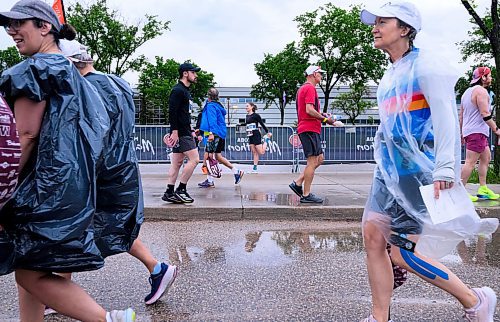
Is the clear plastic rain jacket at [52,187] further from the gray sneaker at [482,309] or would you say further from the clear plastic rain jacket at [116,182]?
the gray sneaker at [482,309]

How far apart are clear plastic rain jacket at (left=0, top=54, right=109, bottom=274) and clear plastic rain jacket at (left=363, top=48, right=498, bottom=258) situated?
156 cm

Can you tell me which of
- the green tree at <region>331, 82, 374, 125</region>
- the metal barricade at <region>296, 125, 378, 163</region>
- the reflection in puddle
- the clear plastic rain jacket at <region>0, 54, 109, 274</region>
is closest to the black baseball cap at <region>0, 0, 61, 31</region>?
the clear plastic rain jacket at <region>0, 54, 109, 274</region>

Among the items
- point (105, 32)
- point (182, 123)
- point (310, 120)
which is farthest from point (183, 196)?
point (105, 32)

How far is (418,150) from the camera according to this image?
2.61m

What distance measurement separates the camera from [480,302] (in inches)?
108

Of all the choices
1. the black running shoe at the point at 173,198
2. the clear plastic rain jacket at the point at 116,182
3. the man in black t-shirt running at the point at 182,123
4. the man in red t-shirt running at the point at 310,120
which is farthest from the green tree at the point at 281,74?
the clear plastic rain jacket at the point at 116,182

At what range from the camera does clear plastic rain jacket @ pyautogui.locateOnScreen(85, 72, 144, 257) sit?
2.45 m

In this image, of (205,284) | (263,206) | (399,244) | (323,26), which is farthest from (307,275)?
(323,26)

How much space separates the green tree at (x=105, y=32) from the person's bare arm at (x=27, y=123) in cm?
3362

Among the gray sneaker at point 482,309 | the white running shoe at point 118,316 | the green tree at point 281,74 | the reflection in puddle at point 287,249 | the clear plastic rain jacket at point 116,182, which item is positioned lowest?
the reflection in puddle at point 287,249

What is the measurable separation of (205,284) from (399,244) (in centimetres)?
162

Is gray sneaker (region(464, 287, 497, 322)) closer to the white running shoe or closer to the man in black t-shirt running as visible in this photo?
the white running shoe

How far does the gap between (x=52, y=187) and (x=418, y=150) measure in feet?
5.93

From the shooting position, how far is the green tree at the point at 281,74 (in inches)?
1748
